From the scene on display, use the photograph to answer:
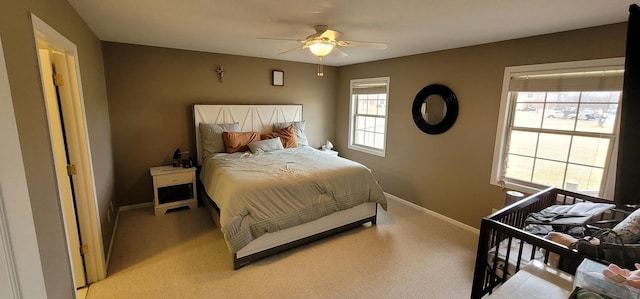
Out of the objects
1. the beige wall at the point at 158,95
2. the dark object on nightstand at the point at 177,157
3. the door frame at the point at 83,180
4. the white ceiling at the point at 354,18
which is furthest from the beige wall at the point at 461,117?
the door frame at the point at 83,180

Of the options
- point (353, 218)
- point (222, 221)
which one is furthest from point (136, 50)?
point (353, 218)

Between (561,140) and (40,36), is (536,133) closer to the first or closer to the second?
(561,140)

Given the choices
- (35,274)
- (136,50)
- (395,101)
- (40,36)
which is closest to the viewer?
(35,274)

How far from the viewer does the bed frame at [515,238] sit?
1.58m

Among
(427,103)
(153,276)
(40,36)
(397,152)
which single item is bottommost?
(153,276)

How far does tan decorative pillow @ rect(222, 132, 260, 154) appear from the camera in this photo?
4070mm

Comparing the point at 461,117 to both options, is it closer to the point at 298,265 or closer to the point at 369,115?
the point at 369,115

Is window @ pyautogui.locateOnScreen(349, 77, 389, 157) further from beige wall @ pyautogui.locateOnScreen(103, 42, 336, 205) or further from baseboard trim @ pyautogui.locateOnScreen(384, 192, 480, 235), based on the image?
beige wall @ pyautogui.locateOnScreen(103, 42, 336, 205)

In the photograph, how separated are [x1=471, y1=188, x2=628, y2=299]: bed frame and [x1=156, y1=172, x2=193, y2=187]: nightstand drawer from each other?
11.5 feet

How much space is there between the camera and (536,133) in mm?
2945

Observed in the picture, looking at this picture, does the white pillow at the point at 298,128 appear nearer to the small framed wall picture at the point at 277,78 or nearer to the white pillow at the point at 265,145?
the white pillow at the point at 265,145

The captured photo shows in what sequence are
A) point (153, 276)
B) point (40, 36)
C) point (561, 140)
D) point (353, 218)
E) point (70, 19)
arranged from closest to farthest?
point (40, 36) → point (70, 19) → point (153, 276) → point (561, 140) → point (353, 218)

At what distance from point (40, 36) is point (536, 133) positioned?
4.18 m

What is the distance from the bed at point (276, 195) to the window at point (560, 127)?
1.58 metres
